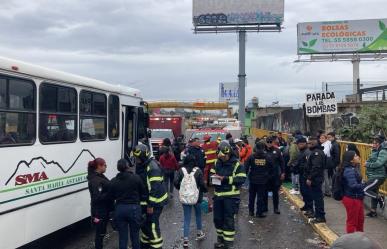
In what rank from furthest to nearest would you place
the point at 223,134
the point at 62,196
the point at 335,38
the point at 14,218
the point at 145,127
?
the point at 335,38
the point at 223,134
the point at 145,127
the point at 62,196
the point at 14,218

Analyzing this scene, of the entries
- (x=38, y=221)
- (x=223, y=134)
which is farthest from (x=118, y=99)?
(x=223, y=134)

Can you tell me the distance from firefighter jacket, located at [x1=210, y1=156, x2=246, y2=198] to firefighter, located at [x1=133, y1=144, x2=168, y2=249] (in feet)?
4.12

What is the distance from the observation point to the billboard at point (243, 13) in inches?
1831

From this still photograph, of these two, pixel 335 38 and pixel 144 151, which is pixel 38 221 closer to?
pixel 144 151

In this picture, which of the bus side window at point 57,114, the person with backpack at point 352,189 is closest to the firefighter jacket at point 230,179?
the person with backpack at point 352,189

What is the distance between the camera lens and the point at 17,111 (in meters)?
7.07

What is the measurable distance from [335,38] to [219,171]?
136ft

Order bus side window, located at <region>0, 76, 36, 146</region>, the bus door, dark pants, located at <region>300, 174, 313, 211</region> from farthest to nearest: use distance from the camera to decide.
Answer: the bus door
dark pants, located at <region>300, 174, 313, 211</region>
bus side window, located at <region>0, 76, 36, 146</region>

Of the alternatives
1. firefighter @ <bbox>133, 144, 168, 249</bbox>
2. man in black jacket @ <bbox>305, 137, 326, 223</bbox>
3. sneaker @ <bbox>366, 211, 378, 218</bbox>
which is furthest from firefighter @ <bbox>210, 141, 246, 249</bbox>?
sneaker @ <bbox>366, 211, 378, 218</bbox>

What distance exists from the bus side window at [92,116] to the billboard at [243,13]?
125 ft

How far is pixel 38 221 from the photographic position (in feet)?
24.5

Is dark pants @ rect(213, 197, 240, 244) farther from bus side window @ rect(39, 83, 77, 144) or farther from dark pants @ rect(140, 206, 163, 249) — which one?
bus side window @ rect(39, 83, 77, 144)

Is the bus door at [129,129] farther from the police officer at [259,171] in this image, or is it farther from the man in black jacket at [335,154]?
the man in black jacket at [335,154]

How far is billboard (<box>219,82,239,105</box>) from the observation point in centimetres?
7475
